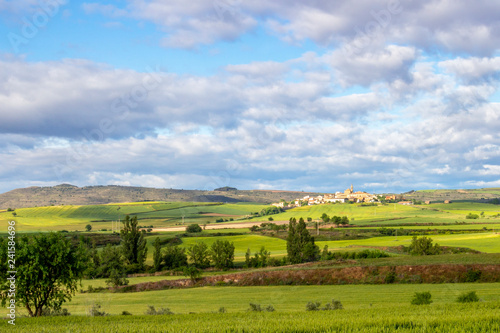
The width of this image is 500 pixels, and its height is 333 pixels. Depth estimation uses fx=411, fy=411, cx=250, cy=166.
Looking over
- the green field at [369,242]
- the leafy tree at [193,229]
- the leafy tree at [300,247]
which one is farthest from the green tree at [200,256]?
the leafy tree at [193,229]

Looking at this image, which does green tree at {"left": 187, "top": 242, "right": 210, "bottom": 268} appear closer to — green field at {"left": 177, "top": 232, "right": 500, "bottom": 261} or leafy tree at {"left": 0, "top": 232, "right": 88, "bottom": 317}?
green field at {"left": 177, "top": 232, "right": 500, "bottom": 261}

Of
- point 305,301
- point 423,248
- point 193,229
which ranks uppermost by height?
point 193,229

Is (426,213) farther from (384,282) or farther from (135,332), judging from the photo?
(135,332)

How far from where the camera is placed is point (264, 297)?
47375mm

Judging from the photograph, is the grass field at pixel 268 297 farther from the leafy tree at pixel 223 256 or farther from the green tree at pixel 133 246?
the green tree at pixel 133 246

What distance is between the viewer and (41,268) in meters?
28.2

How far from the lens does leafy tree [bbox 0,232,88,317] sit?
28109 mm

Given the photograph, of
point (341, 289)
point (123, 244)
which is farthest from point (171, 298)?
point (123, 244)

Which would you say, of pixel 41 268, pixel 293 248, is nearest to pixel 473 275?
pixel 293 248

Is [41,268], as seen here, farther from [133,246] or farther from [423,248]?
[423,248]

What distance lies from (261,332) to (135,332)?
Result: 4.41 meters

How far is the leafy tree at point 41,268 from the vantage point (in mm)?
28109

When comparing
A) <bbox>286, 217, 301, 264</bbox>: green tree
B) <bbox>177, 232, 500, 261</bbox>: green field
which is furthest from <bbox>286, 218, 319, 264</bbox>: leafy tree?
<bbox>177, 232, 500, 261</bbox>: green field

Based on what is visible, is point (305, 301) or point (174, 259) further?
point (174, 259)
